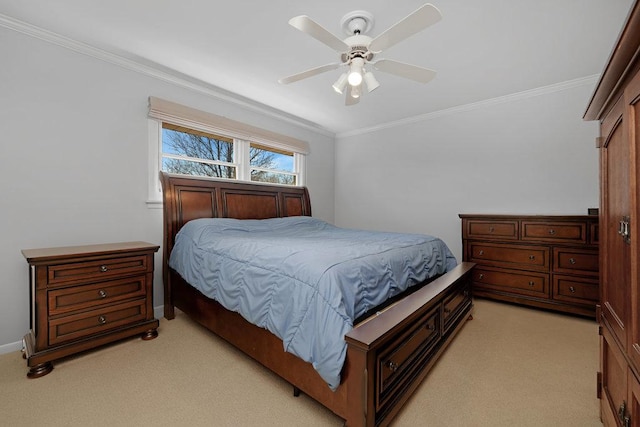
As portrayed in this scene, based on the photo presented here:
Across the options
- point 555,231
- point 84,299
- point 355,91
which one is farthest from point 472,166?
point 84,299

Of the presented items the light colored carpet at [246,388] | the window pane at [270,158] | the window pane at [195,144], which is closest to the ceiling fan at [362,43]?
the window pane at [195,144]

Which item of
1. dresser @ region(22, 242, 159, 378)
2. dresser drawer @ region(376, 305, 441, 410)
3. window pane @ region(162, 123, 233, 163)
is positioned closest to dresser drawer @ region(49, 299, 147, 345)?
dresser @ region(22, 242, 159, 378)

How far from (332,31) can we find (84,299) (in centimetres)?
281

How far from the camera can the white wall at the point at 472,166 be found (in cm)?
324

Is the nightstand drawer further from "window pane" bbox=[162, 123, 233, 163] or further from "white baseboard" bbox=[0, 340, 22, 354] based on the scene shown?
"window pane" bbox=[162, 123, 233, 163]

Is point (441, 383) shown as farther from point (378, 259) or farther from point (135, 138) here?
point (135, 138)

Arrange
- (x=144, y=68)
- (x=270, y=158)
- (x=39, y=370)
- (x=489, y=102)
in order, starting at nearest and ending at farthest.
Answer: (x=39, y=370), (x=144, y=68), (x=489, y=102), (x=270, y=158)

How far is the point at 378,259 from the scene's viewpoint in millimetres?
1860

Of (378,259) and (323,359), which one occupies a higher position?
(378,259)

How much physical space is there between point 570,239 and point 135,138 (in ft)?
14.8

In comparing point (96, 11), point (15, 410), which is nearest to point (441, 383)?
point (15, 410)

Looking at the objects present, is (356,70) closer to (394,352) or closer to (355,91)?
(355,91)

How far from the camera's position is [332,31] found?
232cm

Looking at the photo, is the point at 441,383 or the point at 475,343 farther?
the point at 475,343
